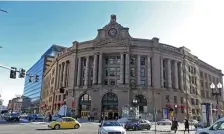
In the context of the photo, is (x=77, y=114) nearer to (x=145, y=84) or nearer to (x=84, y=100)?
(x=84, y=100)

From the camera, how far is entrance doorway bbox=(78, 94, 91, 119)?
6914cm

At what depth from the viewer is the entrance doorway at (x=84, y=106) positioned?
69144mm

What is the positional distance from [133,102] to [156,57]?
1569 centimetres

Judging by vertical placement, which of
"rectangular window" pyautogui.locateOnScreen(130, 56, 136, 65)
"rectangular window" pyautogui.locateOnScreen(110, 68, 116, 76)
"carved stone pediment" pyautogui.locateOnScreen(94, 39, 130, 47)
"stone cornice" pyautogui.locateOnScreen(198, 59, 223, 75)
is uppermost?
"carved stone pediment" pyautogui.locateOnScreen(94, 39, 130, 47)

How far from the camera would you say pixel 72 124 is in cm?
3073

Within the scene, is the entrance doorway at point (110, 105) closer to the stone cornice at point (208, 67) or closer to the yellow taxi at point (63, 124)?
the yellow taxi at point (63, 124)

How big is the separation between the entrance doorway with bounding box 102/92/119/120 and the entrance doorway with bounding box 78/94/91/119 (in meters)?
4.84

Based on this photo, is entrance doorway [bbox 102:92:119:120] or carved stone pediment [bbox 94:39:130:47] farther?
carved stone pediment [bbox 94:39:130:47]

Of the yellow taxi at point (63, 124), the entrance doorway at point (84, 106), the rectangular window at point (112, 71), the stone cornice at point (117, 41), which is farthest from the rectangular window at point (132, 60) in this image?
the yellow taxi at point (63, 124)

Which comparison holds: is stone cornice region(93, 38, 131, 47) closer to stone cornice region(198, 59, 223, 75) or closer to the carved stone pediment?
the carved stone pediment

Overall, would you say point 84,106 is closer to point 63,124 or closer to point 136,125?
point 136,125

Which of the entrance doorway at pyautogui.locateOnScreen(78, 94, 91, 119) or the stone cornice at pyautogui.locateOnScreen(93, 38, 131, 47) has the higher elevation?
the stone cornice at pyautogui.locateOnScreen(93, 38, 131, 47)

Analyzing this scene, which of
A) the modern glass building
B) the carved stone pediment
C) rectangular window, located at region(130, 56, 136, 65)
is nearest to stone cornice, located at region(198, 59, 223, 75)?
rectangular window, located at region(130, 56, 136, 65)

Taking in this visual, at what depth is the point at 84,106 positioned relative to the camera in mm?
69938
